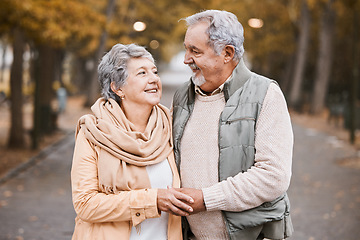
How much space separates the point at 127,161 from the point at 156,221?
17.2 inches

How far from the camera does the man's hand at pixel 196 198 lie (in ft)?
9.11

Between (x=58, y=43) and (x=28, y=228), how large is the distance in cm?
601

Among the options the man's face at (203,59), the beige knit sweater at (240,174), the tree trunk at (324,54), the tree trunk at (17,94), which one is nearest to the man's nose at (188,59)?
the man's face at (203,59)

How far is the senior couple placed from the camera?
2.78 m

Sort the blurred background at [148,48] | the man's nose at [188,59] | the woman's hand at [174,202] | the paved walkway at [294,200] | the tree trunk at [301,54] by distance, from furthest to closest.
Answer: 1. the tree trunk at [301,54]
2. the blurred background at [148,48]
3. the paved walkway at [294,200]
4. the man's nose at [188,59]
5. the woman's hand at [174,202]

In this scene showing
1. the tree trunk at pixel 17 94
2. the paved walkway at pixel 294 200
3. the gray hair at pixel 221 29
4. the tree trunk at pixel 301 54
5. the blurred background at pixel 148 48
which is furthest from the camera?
the tree trunk at pixel 301 54

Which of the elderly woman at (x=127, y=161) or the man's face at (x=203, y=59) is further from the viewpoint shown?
the man's face at (x=203, y=59)

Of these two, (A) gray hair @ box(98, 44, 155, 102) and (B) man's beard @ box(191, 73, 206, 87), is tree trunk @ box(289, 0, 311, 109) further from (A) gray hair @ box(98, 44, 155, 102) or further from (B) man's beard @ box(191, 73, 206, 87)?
(A) gray hair @ box(98, 44, 155, 102)

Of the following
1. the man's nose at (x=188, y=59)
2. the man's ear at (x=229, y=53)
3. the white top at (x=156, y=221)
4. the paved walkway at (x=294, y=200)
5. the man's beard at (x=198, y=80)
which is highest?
the man's ear at (x=229, y=53)

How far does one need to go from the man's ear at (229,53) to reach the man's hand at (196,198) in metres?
0.76

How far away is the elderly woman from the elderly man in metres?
0.12

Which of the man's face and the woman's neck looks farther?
the woman's neck

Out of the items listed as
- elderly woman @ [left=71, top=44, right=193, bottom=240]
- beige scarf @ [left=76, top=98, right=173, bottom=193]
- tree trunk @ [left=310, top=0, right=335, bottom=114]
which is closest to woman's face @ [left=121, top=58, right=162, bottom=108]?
elderly woman @ [left=71, top=44, right=193, bottom=240]

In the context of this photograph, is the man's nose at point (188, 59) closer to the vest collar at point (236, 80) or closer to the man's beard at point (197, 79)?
the man's beard at point (197, 79)
